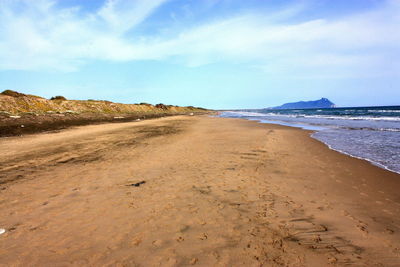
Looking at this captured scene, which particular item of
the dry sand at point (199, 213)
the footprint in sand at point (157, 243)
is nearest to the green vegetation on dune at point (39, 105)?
the dry sand at point (199, 213)

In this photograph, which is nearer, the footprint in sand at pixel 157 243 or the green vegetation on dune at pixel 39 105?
the footprint in sand at pixel 157 243

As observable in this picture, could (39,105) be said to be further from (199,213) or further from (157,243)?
(157,243)

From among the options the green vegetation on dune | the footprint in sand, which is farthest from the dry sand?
the green vegetation on dune

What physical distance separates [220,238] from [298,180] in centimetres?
391

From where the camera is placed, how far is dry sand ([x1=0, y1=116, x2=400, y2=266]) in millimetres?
3221

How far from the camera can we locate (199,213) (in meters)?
4.47

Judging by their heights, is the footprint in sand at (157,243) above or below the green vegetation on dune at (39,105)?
below

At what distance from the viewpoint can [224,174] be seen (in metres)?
6.93

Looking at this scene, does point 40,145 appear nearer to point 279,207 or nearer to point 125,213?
point 125,213

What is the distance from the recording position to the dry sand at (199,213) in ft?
10.6

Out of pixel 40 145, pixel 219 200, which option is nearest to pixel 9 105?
pixel 40 145

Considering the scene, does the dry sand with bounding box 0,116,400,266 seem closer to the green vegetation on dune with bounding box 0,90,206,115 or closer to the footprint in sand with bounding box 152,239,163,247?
the footprint in sand with bounding box 152,239,163,247

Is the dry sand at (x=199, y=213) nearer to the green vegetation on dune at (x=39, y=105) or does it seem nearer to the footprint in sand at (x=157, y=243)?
the footprint in sand at (x=157, y=243)

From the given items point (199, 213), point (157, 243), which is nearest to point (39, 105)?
point (199, 213)
